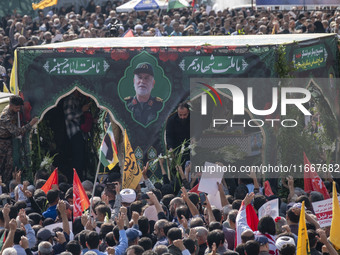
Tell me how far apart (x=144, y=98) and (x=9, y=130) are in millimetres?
2475

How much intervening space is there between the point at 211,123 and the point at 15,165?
3.67m

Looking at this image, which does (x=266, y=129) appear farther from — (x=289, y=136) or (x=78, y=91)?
(x=78, y=91)

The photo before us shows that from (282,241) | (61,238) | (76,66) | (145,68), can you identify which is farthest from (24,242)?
(76,66)

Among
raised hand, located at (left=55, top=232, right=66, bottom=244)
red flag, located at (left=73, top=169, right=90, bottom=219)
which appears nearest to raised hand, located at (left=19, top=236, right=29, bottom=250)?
raised hand, located at (left=55, top=232, right=66, bottom=244)

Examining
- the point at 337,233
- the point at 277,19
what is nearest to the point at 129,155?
the point at 337,233

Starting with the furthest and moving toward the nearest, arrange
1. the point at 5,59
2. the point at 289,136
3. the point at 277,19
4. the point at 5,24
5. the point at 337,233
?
the point at 5,24, the point at 277,19, the point at 5,59, the point at 289,136, the point at 337,233

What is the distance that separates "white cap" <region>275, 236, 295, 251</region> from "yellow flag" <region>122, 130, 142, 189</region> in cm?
424

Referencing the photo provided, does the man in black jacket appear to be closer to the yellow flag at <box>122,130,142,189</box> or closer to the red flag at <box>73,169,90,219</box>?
the yellow flag at <box>122,130,142,189</box>

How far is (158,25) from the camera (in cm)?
2600

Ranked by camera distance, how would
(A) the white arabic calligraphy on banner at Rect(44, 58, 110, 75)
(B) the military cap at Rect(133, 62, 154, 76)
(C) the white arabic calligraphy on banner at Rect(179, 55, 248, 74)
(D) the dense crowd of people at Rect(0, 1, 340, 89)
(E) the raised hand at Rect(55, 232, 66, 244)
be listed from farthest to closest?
(D) the dense crowd of people at Rect(0, 1, 340, 89) → (A) the white arabic calligraphy on banner at Rect(44, 58, 110, 75) → (B) the military cap at Rect(133, 62, 154, 76) → (C) the white arabic calligraphy on banner at Rect(179, 55, 248, 74) → (E) the raised hand at Rect(55, 232, 66, 244)

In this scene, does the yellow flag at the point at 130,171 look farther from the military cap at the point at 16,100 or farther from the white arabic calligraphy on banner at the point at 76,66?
the military cap at the point at 16,100

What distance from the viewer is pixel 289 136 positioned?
45.1 ft

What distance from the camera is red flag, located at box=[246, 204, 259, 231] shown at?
10.1 m

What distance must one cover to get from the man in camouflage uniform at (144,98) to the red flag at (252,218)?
471 cm
